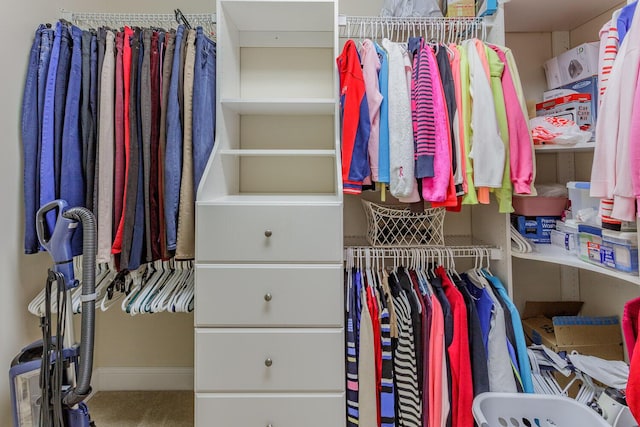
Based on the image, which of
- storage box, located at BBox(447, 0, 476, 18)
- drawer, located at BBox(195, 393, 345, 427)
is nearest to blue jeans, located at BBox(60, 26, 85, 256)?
drawer, located at BBox(195, 393, 345, 427)

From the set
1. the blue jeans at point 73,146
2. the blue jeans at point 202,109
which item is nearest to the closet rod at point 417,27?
the blue jeans at point 202,109

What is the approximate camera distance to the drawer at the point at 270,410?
4.05 feet

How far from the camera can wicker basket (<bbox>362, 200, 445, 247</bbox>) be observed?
1599mm

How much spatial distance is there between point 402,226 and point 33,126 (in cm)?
160

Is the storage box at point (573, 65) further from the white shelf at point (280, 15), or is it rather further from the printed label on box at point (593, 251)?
the white shelf at point (280, 15)

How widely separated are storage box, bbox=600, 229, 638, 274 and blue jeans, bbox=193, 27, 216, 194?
150 cm

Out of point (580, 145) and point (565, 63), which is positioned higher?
point (565, 63)

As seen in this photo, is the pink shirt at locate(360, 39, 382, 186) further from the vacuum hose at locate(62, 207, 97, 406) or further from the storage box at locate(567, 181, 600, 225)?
the vacuum hose at locate(62, 207, 97, 406)

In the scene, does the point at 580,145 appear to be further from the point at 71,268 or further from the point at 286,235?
the point at 71,268

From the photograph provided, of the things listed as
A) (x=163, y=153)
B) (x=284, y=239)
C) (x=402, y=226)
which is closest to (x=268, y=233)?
(x=284, y=239)

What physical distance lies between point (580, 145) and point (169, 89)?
1.66 m

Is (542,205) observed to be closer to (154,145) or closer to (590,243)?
(590,243)

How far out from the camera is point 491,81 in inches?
55.5

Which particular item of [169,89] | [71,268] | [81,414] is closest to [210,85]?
[169,89]
